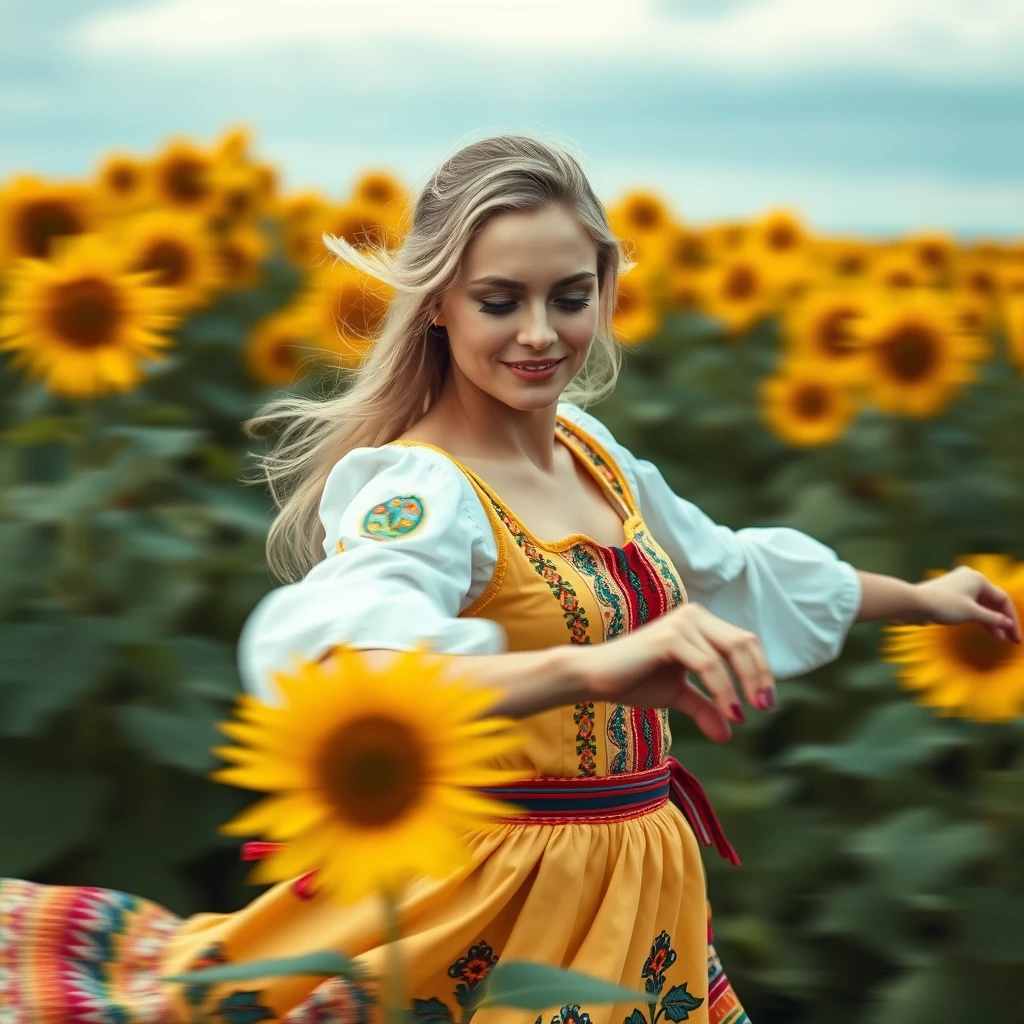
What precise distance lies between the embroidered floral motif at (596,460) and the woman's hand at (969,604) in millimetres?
400

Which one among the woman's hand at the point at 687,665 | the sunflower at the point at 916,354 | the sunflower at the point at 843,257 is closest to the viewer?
the woman's hand at the point at 687,665

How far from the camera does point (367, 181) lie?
579 centimetres

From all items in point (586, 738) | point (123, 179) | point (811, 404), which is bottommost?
point (586, 738)

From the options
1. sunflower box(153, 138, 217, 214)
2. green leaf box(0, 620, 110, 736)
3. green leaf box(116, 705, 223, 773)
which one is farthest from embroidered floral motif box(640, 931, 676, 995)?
sunflower box(153, 138, 217, 214)

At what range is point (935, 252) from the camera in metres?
5.59

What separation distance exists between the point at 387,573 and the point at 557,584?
285mm

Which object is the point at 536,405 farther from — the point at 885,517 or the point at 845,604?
the point at 885,517

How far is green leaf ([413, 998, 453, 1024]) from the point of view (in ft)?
5.71

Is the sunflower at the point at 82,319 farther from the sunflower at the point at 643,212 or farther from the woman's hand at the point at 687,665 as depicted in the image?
the sunflower at the point at 643,212

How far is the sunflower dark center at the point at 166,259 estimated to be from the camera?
13.6ft

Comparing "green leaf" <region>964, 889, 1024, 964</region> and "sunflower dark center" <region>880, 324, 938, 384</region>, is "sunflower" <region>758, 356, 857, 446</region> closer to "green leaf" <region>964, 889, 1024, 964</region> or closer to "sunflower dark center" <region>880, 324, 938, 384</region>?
"sunflower dark center" <region>880, 324, 938, 384</region>

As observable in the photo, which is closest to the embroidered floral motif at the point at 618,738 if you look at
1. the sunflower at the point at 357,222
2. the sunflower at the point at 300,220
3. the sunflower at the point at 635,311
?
the sunflower at the point at 357,222

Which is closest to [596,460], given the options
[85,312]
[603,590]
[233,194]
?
[603,590]

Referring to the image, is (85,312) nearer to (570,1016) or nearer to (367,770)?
(570,1016)
